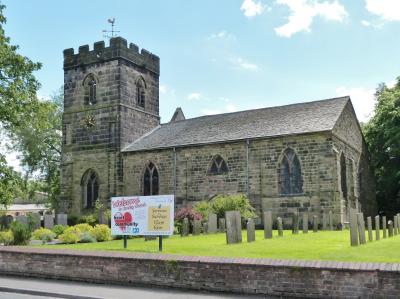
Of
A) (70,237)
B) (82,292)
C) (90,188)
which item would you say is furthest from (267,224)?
(90,188)

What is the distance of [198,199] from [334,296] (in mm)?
20623

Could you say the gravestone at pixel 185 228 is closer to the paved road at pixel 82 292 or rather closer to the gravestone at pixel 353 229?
the gravestone at pixel 353 229

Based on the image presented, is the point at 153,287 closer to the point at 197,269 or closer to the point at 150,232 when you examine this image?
the point at 197,269

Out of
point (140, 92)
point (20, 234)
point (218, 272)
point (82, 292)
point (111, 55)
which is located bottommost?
point (82, 292)

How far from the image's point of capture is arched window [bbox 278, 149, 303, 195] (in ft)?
87.5

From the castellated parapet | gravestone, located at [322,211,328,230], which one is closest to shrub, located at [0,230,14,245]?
gravestone, located at [322,211,328,230]

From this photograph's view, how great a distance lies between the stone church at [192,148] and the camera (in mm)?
26438

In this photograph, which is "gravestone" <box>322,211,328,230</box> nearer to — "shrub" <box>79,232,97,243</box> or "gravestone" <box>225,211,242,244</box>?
"gravestone" <box>225,211,242,244</box>

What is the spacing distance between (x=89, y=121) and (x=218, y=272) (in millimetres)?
26630

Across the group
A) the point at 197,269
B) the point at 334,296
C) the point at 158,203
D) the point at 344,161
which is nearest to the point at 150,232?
the point at 158,203

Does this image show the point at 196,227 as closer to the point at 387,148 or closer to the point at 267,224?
the point at 267,224

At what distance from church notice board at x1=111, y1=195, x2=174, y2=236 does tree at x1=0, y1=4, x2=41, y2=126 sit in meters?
14.3

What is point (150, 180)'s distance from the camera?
3200cm

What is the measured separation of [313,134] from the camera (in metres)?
26.1
